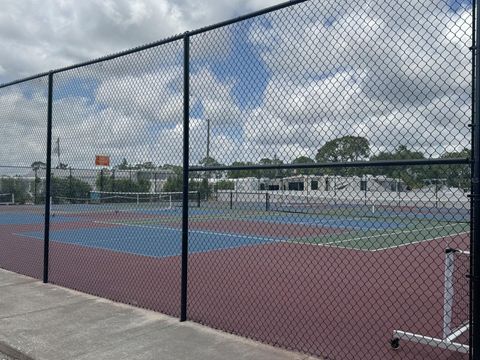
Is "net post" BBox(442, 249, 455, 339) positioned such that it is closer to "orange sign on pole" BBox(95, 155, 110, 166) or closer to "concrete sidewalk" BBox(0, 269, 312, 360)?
"concrete sidewalk" BBox(0, 269, 312, 360)

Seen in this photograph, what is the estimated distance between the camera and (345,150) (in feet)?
15.1

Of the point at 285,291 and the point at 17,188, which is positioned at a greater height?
the point at 17,188

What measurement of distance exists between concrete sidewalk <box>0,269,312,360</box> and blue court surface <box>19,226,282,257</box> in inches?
200

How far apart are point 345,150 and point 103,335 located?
10.9 feet

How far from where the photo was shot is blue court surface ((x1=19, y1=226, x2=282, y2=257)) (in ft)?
41.4

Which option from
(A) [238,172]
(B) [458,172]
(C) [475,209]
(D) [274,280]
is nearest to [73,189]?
(D) [274,280]

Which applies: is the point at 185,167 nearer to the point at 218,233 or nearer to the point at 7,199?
the point at 218,233

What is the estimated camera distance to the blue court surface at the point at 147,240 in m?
12.6

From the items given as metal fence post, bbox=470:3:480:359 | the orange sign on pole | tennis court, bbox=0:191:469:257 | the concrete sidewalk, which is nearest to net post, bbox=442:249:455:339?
metal fence post, bbox=470:3:480:359

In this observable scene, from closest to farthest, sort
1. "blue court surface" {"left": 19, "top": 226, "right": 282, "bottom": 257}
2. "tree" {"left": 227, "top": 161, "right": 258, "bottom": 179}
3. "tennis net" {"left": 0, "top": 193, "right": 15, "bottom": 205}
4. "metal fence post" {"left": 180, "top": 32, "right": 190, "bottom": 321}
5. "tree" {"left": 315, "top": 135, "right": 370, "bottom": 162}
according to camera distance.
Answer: "tree" {"left": 315, "top": 135, "right": 370, "bottom": 162} → "tree" {"left": 227, "top": 161, "right": 258, "bottom": 179} → "metal fence post" {"left": 180, "top": 32, "right": 190, "bottom": 321} → "blue court surface" {"left": 19, "top": 226, "right": 282, "bottom": 257} → "tennis net" {"left": 0, "top": 193, "right": 15, "bottom": 205}

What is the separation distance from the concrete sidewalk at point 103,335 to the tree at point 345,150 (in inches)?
79.1

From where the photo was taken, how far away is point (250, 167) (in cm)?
531

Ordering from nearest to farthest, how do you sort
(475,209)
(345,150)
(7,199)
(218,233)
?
(475,209)
(345,150)
(218,233)
(7,199)

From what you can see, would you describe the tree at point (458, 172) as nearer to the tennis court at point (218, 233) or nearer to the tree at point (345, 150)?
the tree at point (345, 150)
